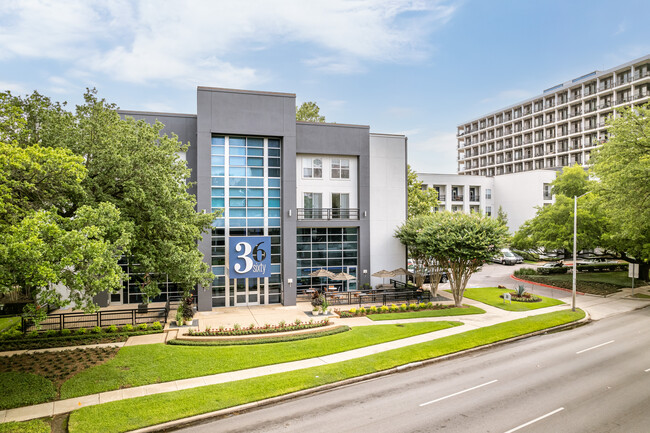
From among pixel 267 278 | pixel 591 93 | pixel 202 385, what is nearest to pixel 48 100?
pixel 202 385

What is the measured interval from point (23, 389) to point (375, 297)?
21.9 m

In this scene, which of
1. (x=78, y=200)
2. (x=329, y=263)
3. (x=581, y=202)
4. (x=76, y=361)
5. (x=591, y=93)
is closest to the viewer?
(x=78, y=200)

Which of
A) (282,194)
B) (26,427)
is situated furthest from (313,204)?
(26,427)

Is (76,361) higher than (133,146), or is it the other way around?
(133,146)

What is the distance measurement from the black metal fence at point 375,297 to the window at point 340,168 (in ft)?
33.1

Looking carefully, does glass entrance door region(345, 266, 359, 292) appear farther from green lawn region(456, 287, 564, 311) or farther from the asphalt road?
the asphalt road

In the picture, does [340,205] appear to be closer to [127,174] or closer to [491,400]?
[127,174]

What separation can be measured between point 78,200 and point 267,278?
16.9m

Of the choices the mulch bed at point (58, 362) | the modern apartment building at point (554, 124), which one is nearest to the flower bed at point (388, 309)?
the mulch bed at point (58, 362)

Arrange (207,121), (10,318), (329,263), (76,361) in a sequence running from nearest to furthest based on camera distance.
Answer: (76,361), (10,318), (207,121), (329,263)

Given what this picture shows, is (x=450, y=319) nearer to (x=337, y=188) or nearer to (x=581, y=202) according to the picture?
(x=337, y=188)

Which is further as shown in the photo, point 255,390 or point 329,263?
point 329,263

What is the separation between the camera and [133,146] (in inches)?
702

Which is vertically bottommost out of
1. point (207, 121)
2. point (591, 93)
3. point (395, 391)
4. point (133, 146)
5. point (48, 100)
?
point (395, 391)
